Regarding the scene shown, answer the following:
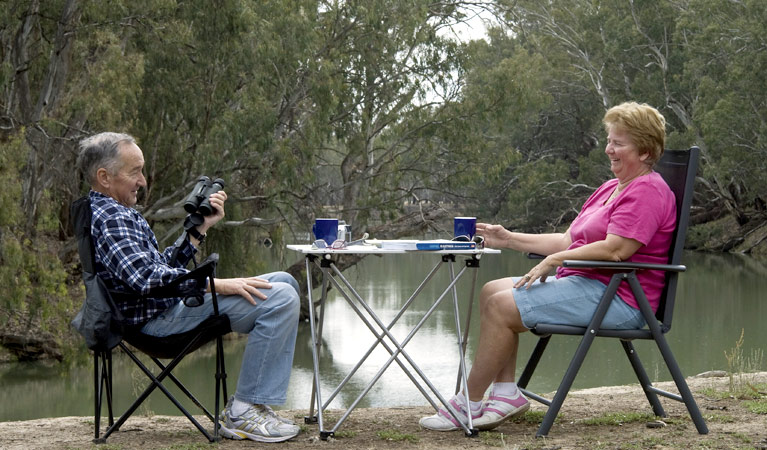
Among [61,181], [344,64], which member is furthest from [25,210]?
[344,64]

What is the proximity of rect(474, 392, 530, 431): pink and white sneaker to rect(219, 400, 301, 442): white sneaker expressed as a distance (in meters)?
0.56

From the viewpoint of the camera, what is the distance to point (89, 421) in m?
3.34

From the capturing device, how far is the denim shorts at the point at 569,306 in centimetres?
275

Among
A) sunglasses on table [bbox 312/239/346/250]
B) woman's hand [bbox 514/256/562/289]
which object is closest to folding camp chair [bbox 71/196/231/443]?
sunglasses on table [bbox 312/239/346/250]

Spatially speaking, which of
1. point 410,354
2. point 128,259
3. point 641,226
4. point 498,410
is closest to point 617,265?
point 641,226

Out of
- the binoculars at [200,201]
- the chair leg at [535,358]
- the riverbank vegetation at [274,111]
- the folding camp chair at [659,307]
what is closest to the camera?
the folding camp chair at [659,307]

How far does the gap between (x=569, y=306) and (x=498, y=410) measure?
0.39 metres

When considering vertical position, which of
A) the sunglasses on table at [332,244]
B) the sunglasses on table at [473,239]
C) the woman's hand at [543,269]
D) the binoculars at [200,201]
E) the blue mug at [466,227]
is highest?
the binoculars at [200,201]

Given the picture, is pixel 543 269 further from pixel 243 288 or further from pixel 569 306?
pixel 243 288

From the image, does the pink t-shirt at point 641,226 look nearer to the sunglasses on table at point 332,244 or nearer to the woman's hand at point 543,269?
the woman's hand at point 543,269

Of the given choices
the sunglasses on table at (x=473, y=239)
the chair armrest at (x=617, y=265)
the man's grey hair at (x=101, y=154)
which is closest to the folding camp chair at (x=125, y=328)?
the man's grey hair at (x=101, y=154)

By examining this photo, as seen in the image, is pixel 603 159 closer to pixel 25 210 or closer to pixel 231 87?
pixel 231 87

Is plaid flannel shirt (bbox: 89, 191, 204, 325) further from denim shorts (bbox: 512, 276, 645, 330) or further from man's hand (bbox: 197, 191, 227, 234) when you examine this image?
denim shorts (bbox: 512, 276, 645, 330)

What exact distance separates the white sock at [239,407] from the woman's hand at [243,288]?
0.30 m
